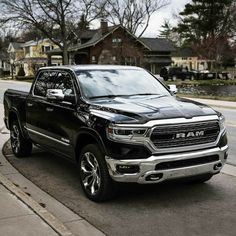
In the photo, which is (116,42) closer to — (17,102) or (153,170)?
(17,102)

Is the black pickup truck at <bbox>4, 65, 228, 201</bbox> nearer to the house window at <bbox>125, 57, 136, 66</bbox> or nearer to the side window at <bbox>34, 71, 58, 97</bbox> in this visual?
the side window at <bbox>34, 71, 58, 97</bbox>

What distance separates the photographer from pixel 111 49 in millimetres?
65188

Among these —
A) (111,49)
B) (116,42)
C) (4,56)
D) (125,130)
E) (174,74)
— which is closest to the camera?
(125,130)

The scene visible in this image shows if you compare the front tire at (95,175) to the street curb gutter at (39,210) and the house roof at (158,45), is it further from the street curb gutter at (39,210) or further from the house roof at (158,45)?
the house roof at (158,45)

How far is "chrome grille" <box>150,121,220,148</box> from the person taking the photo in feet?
18.4

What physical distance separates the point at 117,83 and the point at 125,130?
1780 millimetres

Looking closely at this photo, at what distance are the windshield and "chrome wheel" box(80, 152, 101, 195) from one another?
940 millimetres

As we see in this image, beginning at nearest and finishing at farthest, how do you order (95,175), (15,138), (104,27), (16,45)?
(95,175)
(15,138)
(104,27)
(16,45)

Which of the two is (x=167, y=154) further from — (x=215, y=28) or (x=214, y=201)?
(x=215, y=28)

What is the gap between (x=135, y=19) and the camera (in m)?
62.9

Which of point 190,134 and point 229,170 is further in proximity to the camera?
point 229,170

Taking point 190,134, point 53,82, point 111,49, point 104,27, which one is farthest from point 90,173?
point 104,27

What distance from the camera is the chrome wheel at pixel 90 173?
6.10m

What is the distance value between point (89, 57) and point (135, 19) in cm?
1063
